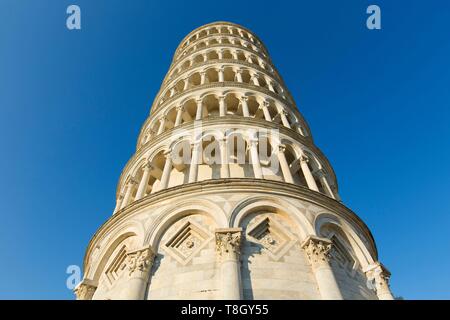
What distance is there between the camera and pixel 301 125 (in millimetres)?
19672

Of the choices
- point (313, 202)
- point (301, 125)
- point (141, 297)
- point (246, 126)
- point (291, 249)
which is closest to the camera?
point (141, 297)

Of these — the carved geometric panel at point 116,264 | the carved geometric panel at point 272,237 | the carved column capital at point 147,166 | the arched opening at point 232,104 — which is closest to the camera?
the carved geometric panel at point 272,237

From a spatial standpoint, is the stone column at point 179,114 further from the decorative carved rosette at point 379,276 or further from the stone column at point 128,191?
the decorative carved rosette at point 379,276

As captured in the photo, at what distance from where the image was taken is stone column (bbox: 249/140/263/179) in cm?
1297

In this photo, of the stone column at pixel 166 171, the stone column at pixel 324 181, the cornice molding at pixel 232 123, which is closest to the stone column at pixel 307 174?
the stone column at pixel 324 181

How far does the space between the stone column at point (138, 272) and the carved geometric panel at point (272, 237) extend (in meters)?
3.16

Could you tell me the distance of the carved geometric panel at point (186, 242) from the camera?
1039cm

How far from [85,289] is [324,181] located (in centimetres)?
1061

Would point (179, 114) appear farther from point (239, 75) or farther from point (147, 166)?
point (239, 75)

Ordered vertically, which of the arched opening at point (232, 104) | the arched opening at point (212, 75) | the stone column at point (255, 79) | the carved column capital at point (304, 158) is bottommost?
the carved column capital at point (304, 158)

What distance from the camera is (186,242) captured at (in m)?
10.9
